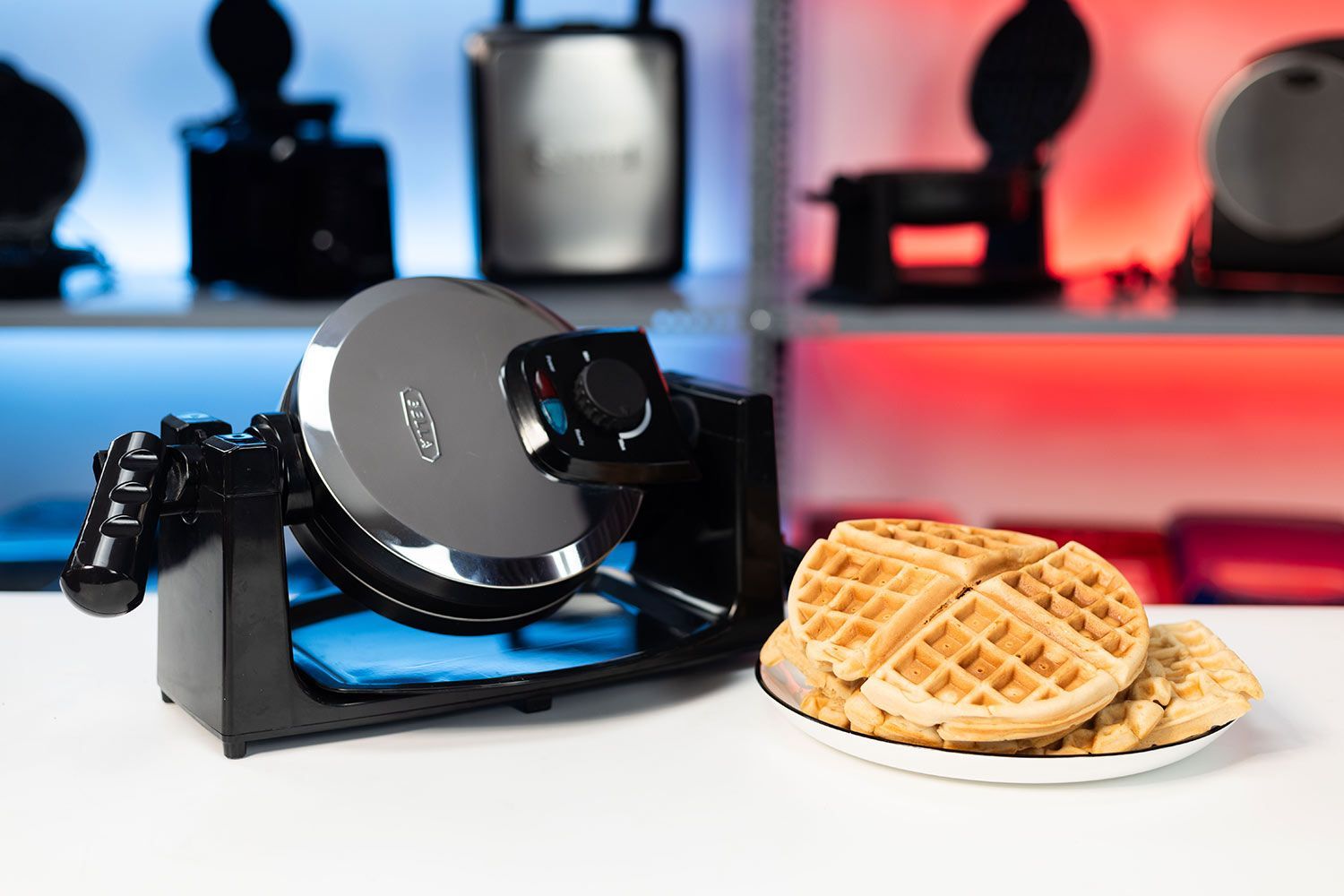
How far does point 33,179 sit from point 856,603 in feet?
5.33

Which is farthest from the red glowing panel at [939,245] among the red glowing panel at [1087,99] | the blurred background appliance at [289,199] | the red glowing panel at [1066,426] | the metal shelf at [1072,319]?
the blurred background appliance at [289,199]

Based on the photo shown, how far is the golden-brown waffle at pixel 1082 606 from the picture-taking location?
64 centimetres

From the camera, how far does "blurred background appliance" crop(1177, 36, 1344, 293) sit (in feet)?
6.13

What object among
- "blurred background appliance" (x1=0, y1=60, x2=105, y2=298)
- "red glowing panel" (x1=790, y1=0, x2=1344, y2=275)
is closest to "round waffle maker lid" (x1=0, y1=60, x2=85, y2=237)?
"blurred background appliance" (x1=0, y1=60, x2=105, y2=298)

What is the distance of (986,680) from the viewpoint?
24.7 inches

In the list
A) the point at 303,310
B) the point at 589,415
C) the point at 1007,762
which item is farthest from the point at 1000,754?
the point at 303,310

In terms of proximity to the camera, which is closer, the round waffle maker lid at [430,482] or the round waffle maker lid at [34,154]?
the round waffle maker lid at [430,482]

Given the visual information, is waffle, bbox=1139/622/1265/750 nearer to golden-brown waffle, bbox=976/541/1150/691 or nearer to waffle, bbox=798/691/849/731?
golden-brown waffle, bbox=976/541/1150/691

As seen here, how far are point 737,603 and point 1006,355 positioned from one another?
175 cm

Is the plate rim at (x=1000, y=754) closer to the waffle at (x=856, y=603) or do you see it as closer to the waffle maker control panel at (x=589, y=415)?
the waffle at (x=856, y=603)

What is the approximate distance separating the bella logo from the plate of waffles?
20 cm

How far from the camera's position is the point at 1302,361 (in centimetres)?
239

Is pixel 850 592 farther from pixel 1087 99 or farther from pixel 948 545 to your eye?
pixel 1087 99

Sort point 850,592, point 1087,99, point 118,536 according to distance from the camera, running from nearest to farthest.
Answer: point 118,536 < point 850,592 < point 1087,99
